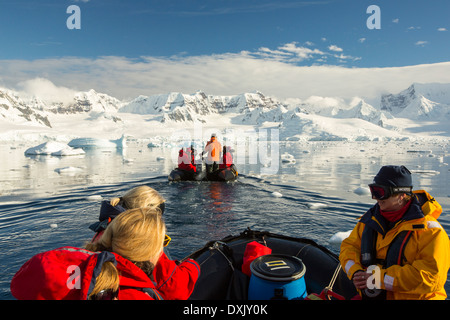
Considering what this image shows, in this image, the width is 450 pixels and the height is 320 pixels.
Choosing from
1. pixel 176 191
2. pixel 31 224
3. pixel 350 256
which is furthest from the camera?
pixel 176 191

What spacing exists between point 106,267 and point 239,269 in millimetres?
2178

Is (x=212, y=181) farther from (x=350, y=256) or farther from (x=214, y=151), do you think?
(x=350, y=256)

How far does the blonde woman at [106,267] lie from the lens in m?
1.33

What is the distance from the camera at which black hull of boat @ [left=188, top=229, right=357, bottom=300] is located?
3061 mm

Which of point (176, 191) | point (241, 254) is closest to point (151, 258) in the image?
point (241, 254)

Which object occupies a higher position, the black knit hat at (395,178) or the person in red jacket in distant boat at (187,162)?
the black knit hat at (395,178)

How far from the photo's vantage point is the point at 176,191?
9.88 m

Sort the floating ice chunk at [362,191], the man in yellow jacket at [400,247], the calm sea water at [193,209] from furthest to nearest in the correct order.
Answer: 1. the floating ice chunk at [362,191]
2. the calm sea water at [193,209]
3. the man in yellow jacket at [400,247]

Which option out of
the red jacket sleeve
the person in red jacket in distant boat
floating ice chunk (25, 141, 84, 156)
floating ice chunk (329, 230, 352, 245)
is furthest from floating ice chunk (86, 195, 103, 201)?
floating ice chunk (25, 141, 84, 156)

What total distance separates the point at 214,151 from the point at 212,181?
1.24m

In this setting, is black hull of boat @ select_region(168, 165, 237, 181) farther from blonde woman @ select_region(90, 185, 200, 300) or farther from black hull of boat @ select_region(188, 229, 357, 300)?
blonde woman @ select_region(90, 185, 200, 300)

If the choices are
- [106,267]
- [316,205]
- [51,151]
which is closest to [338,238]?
[316,205]

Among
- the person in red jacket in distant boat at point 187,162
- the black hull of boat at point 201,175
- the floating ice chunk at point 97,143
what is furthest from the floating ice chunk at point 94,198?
the floating ice chunk at point 97,143

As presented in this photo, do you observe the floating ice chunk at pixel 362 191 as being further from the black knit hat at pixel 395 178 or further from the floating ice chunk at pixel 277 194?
the black knit hat at pixel 395 178
